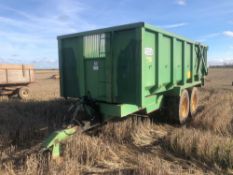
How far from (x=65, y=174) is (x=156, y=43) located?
10.5ft

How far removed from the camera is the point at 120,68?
5164 mm

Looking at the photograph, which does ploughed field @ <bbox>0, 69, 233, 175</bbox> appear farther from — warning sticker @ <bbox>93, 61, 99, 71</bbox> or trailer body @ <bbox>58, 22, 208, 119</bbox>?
warning sticker @ <bbox>93, 61, 99, 71</bbox>

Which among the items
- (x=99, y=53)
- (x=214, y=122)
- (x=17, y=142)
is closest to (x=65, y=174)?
(x=17, y=142)

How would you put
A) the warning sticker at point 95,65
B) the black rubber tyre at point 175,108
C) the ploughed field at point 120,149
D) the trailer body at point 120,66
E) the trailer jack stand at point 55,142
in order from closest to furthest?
1. the ploughed field at point 120,149
2. the trailer jack stand at point 55,142
3. the trailer body at point 120,66
4. the warning sticker at point 95,65
5. the black rubber tyre at point 175,108

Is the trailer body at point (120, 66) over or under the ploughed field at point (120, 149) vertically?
over

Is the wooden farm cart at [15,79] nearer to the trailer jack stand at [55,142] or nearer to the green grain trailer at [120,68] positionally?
the green grain trailer at [120,68]

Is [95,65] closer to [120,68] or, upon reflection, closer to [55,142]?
[120,68]

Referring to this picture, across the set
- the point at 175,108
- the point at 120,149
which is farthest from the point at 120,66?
the point at 175,108

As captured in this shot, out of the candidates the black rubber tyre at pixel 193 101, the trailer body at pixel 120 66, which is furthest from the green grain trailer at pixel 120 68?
the black rubber tyre at pixel 193 101

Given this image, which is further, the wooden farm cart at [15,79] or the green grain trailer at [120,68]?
the wooden farm cart at [15,79]

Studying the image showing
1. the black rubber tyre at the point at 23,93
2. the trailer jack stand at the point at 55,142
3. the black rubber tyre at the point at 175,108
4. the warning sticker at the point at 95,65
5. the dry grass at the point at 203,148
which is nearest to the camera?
the trailer jack stand at the point at 55,142

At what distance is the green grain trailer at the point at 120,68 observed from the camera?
494cm

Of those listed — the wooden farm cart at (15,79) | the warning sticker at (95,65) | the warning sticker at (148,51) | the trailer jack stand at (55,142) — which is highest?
the warning sticker at (148,51)

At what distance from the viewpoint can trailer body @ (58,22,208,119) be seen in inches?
194
